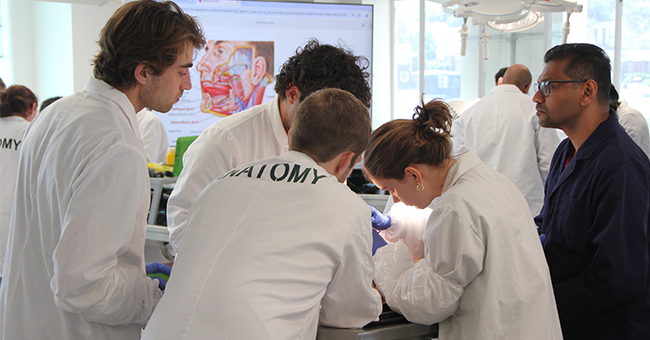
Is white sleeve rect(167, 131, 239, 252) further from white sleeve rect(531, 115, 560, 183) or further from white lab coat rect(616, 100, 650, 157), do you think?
white lab coat rect(616, 100, 650, 157)

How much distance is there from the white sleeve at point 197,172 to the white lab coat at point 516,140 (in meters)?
2.02

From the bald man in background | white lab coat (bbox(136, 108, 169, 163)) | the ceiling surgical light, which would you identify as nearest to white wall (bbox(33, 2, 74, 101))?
white lab coat (bbox(136, 108, 169, 163))

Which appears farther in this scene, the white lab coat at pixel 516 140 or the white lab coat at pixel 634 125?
the white lab coat at pixel 634 125

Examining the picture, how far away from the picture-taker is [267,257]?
1.04 metres

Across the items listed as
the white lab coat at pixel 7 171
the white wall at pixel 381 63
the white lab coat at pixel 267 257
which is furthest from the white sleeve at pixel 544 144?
the white wall at pixel 381 63

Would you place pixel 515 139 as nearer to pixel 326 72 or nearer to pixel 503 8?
pixel 503 8

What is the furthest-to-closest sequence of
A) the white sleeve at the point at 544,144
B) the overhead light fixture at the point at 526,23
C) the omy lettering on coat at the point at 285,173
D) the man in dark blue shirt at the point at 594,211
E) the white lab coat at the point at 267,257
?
1. the white sleeve at the point at 544,144
2. the overhead light fixture at the point at 526,23
3. the man in dark blue shirt at the point at 594,211
4. the omy lettering on coat at the point at 285,173
5. the white lab coat at the point at 267,257

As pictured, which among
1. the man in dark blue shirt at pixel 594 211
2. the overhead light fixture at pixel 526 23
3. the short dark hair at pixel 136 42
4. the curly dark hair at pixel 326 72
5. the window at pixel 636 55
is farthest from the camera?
the window at pixel 636 55

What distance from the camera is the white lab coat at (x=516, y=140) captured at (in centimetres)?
331

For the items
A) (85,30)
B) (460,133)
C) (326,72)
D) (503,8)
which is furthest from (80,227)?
(85,30)

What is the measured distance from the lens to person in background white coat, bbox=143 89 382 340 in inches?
40.0

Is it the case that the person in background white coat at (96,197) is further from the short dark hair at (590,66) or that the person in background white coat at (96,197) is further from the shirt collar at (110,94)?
the short dark hair at (590,66)

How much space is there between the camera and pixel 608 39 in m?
6.50

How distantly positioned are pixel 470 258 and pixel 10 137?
3248 mm
